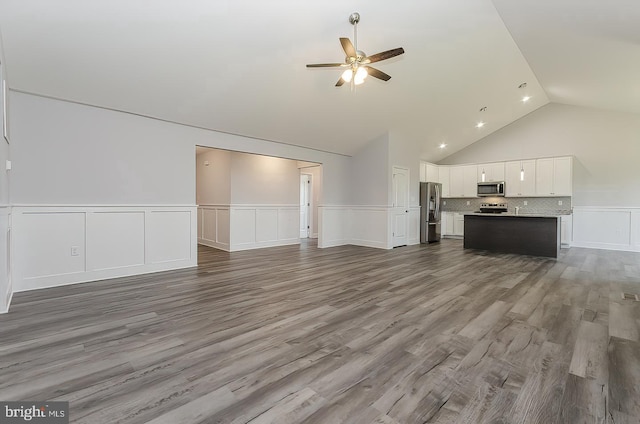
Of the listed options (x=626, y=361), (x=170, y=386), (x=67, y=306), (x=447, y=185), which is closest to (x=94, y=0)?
(x=67, y=306)

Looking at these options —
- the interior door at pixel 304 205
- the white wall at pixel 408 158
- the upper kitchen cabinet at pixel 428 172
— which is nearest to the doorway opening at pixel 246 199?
the interior door at pixel 304 205

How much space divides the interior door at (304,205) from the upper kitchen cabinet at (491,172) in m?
5.38

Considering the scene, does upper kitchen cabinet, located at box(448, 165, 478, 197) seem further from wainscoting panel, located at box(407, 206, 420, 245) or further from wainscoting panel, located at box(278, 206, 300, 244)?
wainscoting panel, located at box(278, 206, 300, 244)

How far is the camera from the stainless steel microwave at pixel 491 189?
27.6 ft

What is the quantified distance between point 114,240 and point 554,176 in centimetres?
985

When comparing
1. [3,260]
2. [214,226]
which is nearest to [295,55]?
[3,260]

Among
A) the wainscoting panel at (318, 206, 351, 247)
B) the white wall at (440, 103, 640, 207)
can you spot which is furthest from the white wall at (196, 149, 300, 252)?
the white wall at (440, 103, 640, 207)

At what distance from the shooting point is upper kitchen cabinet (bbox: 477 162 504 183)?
28.0 ft

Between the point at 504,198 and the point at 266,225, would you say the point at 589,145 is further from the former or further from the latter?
the point at 266,225

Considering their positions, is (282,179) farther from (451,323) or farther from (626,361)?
(626,361)

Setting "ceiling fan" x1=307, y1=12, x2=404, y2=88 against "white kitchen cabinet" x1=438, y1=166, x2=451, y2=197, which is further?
"white kitchen cabinet" x1=438, y1=166, x2=451, y2=197

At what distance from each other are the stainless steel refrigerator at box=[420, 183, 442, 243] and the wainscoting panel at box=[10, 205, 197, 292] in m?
6.11

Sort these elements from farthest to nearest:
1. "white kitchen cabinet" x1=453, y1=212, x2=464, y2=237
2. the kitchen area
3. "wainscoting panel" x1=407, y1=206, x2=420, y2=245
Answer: "white kitchen cabinet" x1=453, y1=212, x2=464, y2=237 → "wainscoting panel" x1=407, y1=206, x2=420, y2=245 → the kitchen area

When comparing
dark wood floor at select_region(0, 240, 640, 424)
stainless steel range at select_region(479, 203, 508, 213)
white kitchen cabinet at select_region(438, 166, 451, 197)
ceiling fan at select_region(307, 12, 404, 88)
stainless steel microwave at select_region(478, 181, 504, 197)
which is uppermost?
ceiling fan at select_region(307, 12, 404, 88)
